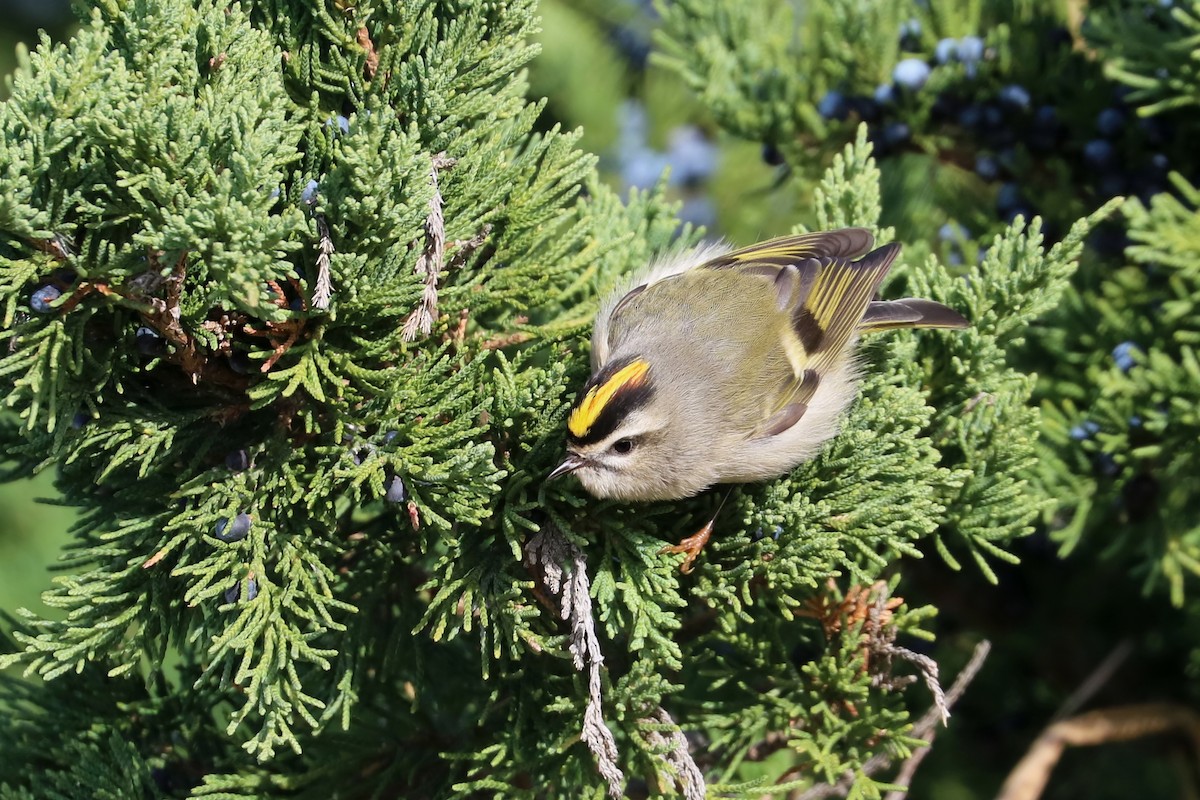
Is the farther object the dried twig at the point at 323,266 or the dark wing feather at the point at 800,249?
the dark wing feather at the point at 800,249

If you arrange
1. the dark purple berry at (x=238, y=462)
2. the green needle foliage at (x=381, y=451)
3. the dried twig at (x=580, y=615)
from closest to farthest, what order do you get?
the green needle foliage at (x=381, y=451), the dried twig at (x=580, y=615), the dark purple berry at (x=238, y=462)

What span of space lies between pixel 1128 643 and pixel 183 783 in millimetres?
2192

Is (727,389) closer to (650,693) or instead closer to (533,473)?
(533,473)

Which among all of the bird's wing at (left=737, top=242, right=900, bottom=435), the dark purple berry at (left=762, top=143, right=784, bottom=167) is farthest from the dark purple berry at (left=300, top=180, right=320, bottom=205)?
the dark purple berry at (left=762, top=143, right=784, bottom=167)

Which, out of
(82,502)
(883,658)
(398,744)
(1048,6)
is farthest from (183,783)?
(1048,6)

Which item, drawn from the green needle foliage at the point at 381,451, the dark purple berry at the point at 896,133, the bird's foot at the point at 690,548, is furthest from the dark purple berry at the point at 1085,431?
the bird's foot at the point at 690,548

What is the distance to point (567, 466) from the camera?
178 cm

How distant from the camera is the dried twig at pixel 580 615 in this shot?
162cm

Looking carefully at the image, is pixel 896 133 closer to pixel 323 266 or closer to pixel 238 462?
pixel 323 266

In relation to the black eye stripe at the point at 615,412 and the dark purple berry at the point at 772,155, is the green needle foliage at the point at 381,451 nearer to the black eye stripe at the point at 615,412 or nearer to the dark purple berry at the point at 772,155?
the black eye stripe at the point at 615,412

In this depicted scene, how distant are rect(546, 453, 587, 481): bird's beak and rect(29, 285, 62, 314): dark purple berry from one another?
0.76 metres

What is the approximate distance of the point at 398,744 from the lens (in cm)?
204

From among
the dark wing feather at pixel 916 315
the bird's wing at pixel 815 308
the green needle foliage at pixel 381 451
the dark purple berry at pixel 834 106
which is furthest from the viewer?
the dark purple berry at pixel 834 106

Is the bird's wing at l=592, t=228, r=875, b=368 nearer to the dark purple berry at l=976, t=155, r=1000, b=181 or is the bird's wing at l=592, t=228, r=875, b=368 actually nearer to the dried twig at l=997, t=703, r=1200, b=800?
the dark purple berry at l=976, t=155, r=1000, b=181
